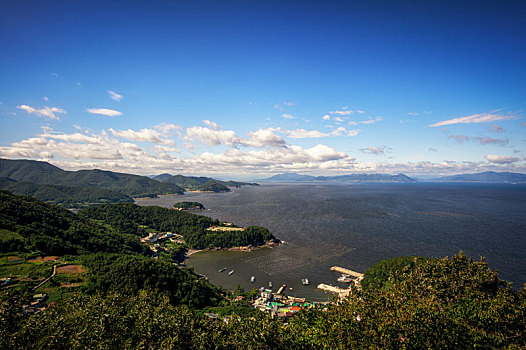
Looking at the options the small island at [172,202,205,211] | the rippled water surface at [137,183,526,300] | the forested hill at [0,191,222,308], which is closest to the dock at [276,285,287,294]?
the rippled water surface at [137,183,526,300]

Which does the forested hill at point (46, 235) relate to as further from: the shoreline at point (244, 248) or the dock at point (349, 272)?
the dock at point (349, 272)

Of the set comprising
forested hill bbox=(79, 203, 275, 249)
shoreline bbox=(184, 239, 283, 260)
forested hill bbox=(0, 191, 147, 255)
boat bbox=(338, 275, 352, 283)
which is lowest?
shoreline bbox=(184, 239, 283, 260)

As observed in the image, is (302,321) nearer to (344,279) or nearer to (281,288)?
(281,288)

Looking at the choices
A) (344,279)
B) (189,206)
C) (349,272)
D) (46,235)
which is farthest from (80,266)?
(189,206)

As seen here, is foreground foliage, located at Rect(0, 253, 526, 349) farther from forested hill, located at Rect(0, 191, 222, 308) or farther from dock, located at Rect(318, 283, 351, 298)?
dock, located at Rect(318, 283, 351, 298)

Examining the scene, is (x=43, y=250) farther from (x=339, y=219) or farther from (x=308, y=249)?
(x=339, y=219)

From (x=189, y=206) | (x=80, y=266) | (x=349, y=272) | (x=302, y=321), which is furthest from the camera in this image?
(x=189, y=206)

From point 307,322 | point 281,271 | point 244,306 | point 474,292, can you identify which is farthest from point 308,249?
point 307,322

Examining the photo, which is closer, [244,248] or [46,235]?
[46,235]

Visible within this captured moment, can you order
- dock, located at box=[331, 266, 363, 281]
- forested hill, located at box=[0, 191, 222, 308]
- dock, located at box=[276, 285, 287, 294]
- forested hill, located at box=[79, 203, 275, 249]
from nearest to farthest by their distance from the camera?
forested hill, located at box=[0, 191, 222, 308], dock, located at box=[276, 285, 287, 294], dock, located at box=[331, 266, 363, 281], forested hill, located at box=[79, 203, 275, 249]

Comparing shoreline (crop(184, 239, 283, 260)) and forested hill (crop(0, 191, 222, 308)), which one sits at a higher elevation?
forested hill (crop(0, 191, 222, 308))

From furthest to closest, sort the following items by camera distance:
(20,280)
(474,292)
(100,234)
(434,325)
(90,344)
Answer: (100,234) → (20,280) → (474,292) → (434,325) → (90,344)
